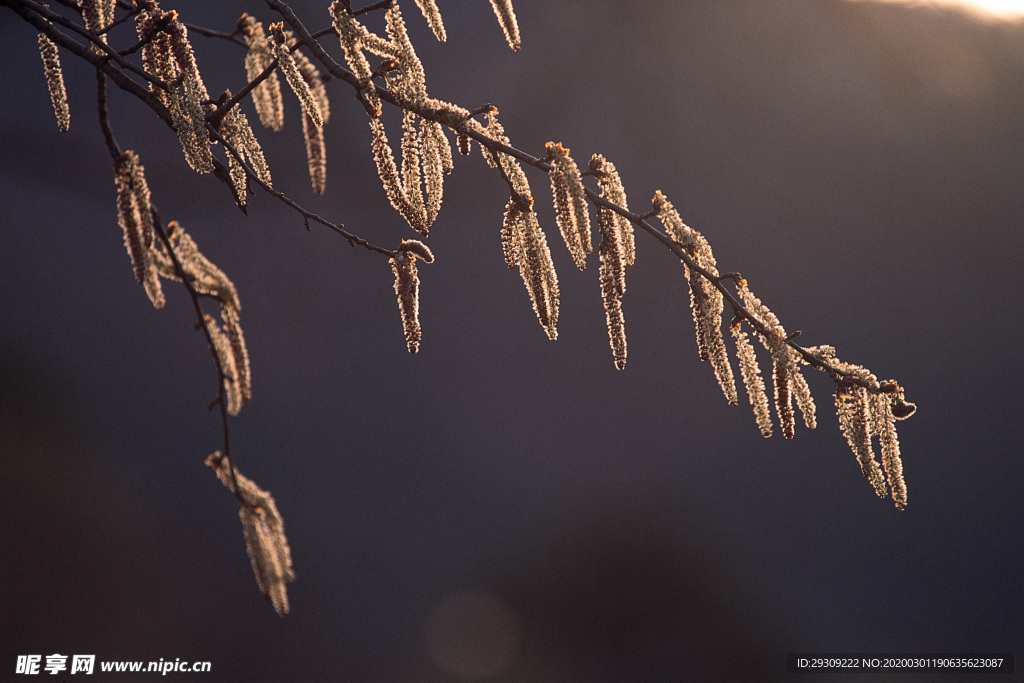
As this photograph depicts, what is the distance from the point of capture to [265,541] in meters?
0.54

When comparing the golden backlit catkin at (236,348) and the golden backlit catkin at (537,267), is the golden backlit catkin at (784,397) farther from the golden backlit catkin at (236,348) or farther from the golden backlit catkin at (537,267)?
the golden backlit catkin at (236,348)

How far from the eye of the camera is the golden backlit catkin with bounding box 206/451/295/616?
538 millimetres

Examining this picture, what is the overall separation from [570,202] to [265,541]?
45 centimetres

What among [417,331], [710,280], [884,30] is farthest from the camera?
[884,30]

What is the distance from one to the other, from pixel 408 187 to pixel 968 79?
3.72m

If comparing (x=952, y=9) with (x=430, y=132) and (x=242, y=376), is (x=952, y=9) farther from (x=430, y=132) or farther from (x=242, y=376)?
(x=242, y=376)

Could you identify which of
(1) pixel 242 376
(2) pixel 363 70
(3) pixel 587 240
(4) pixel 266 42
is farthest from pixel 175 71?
(3) pixel 587 240

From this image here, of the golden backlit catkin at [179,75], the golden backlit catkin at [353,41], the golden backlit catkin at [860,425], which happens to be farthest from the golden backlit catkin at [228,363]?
the golden backlit catkin at [860,425]

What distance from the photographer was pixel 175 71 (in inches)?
28.7

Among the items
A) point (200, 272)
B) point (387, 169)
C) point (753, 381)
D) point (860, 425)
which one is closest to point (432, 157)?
point (387, 169)

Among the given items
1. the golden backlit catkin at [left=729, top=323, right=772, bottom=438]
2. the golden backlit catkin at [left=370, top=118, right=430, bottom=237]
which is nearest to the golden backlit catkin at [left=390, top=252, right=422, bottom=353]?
the golden backlit catkin at [left=370, top=118, right=430, bottom=237]

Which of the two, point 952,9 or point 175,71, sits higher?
point 952,9

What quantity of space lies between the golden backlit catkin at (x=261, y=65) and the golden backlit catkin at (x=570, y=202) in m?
0.32

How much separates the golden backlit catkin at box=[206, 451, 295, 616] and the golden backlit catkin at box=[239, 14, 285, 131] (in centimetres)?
44
